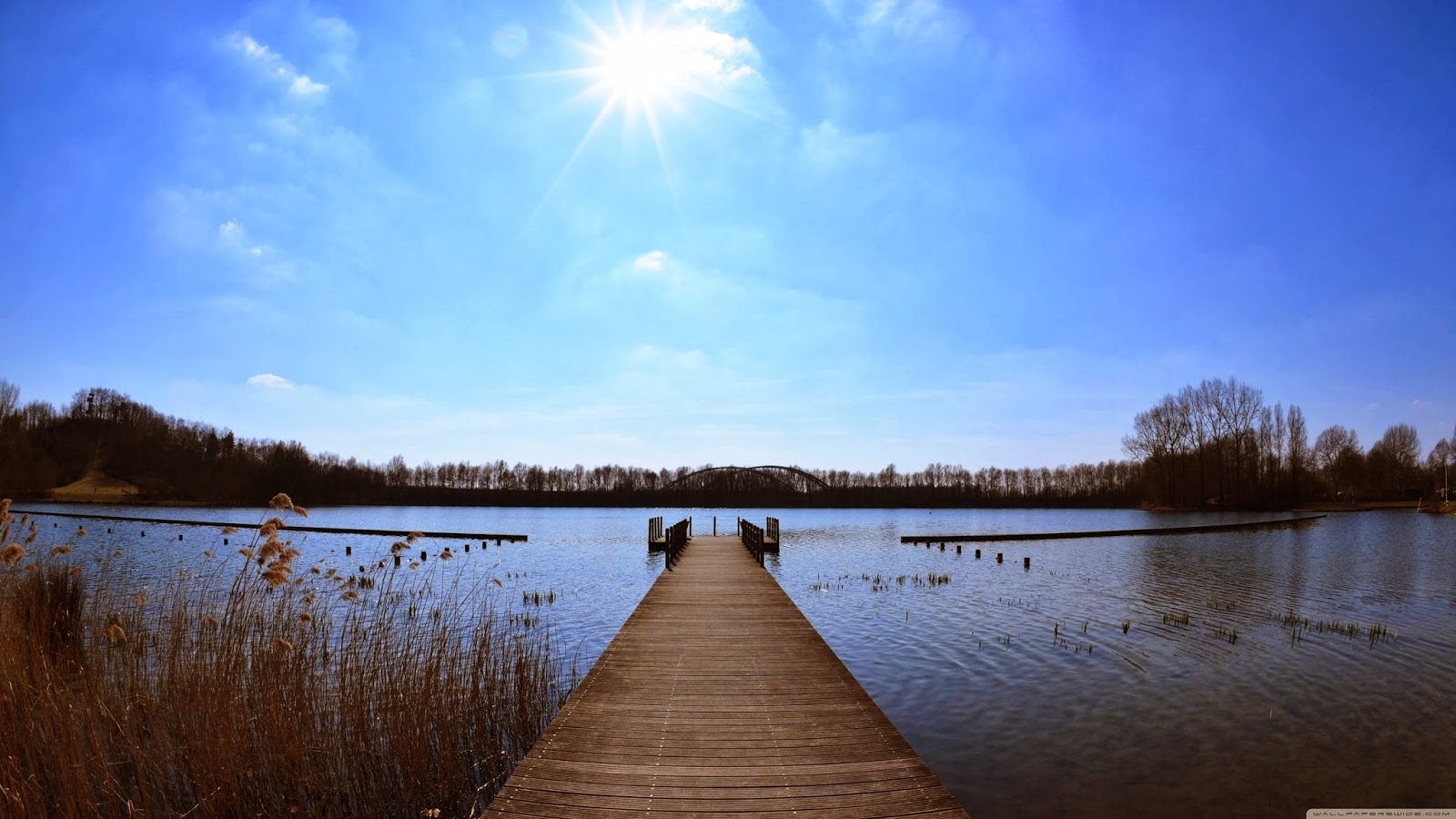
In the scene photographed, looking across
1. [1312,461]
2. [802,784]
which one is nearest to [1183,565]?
[802,784]

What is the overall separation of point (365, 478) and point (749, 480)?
245 feet

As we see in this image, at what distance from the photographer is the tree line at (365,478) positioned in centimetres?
8962

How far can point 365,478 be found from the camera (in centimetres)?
11375

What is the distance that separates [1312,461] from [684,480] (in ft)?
339

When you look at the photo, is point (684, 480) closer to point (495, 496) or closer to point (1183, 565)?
point (495, 496)

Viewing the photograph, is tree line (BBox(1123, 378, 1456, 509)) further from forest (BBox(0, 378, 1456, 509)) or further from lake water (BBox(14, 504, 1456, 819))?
lake water (BBox(14, 504, 1456, 819))

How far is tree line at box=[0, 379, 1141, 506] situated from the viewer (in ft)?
294

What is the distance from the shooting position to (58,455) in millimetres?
94625

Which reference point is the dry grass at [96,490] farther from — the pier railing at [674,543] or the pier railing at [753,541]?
the pier railing at [753,541]

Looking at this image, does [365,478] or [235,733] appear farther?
[365,478]

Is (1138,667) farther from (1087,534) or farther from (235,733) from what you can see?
(1087,534)

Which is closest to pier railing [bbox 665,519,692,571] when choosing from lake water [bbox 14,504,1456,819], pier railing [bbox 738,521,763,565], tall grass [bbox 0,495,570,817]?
lake water [bbox 14,504,1456,819]

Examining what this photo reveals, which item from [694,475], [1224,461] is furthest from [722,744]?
[694,475]

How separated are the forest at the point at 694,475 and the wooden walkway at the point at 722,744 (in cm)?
8352
